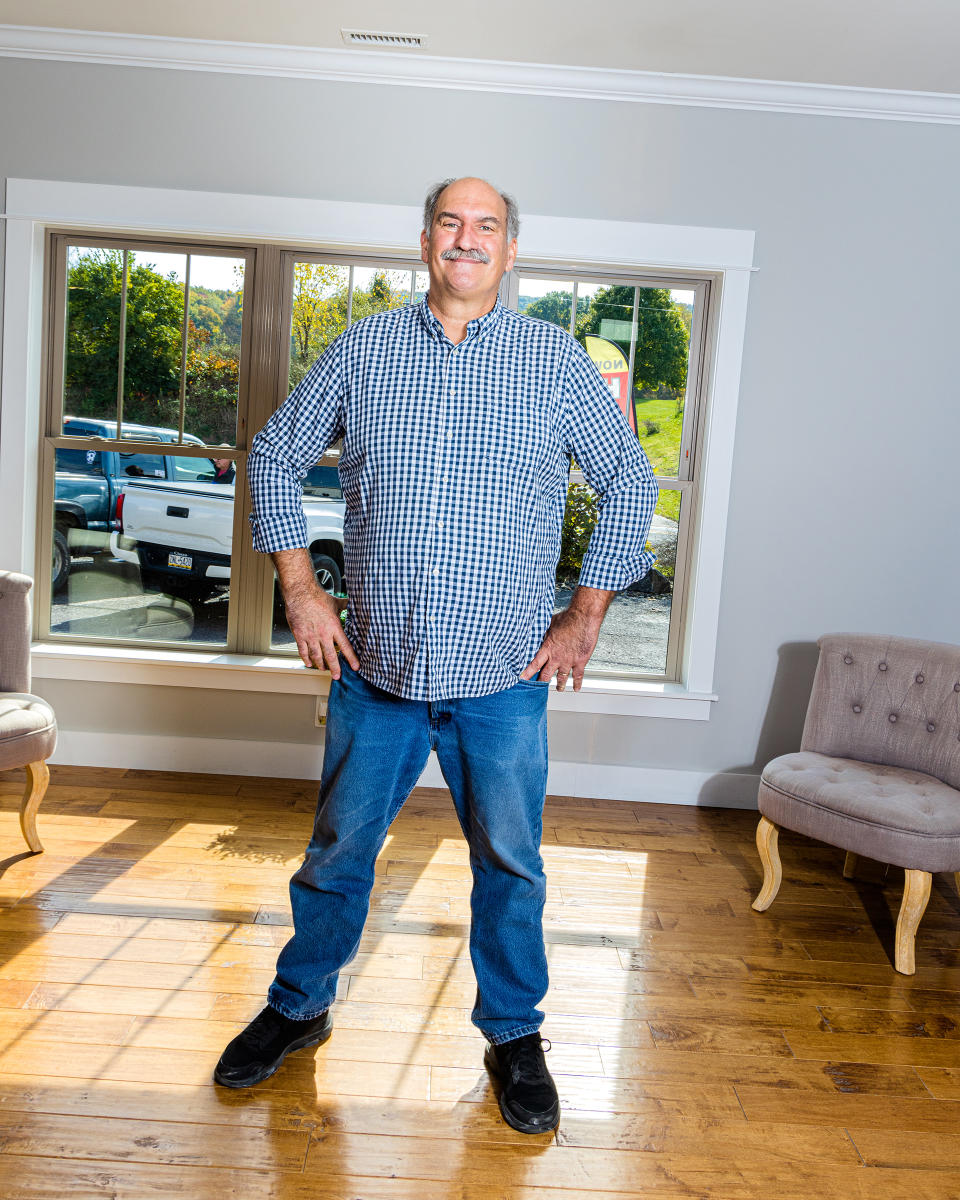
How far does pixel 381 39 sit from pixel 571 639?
2.44 meters

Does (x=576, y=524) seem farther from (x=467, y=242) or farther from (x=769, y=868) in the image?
(x=467, y=242)

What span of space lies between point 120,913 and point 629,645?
2125mm

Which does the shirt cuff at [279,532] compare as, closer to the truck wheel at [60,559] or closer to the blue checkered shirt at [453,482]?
the blue checkered shirt at [453,482]

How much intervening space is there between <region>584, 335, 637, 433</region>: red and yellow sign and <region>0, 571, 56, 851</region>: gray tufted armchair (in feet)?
7.06

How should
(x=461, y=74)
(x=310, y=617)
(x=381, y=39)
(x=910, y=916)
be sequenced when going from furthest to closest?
1. (x=461, y=74)
2. (x=381, y=39)
3. (x=910, y=916)
4. (x=310, y=617)

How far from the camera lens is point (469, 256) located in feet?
5.92

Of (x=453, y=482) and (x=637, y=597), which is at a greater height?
(x=453, y=482)

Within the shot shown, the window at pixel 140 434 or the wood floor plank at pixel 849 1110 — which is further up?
the window at pixel 140 434

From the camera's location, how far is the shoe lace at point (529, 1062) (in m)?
1.93

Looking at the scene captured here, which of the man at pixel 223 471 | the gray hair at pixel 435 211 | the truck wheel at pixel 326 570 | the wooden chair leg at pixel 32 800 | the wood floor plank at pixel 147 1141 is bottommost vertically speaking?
the wood floor plank at pixel 147 1141

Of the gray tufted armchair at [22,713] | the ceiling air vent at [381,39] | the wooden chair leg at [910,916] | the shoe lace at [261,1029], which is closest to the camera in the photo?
the shoe lace at [261,1029]

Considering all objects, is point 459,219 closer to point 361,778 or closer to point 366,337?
point 366,337

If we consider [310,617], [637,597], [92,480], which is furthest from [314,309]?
[310,617]

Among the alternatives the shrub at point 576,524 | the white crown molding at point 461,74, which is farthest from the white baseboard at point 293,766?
the white crown molding at point 461,74
